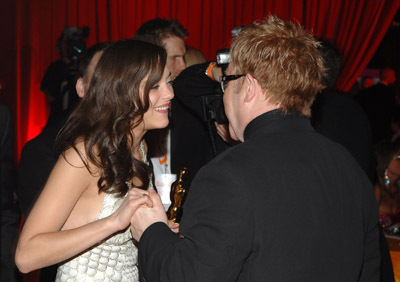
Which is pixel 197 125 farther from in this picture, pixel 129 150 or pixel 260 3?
pixel 260 3

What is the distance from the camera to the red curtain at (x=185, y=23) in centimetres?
554

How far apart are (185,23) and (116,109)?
4.00 meters

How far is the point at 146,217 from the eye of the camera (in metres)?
1.61

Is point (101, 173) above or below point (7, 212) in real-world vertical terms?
above

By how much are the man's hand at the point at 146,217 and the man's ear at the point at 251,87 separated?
44 centimetres

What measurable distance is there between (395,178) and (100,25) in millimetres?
3767

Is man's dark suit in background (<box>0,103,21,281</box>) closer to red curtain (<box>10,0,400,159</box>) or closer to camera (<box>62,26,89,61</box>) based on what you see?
camera (<box>62,26,89,61</box>)

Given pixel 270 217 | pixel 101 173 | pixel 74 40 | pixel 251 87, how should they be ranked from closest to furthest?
pixel 270 217
pixel 251 87
pixel 101 173
pixel 74 40

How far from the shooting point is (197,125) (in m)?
2.92

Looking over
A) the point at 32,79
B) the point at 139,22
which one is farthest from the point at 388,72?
the point at 32,79

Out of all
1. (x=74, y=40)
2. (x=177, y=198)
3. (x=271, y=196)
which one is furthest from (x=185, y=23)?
(x=271, y=196)

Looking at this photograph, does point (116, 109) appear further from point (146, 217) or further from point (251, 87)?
point (251, 87)

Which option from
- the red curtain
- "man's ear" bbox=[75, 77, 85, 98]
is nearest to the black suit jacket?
"man's ear" bbox=[75, 77, 85, 98]

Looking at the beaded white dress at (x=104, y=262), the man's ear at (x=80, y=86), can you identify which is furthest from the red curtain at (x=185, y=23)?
the beaded white dress at (x=104, y=262)
